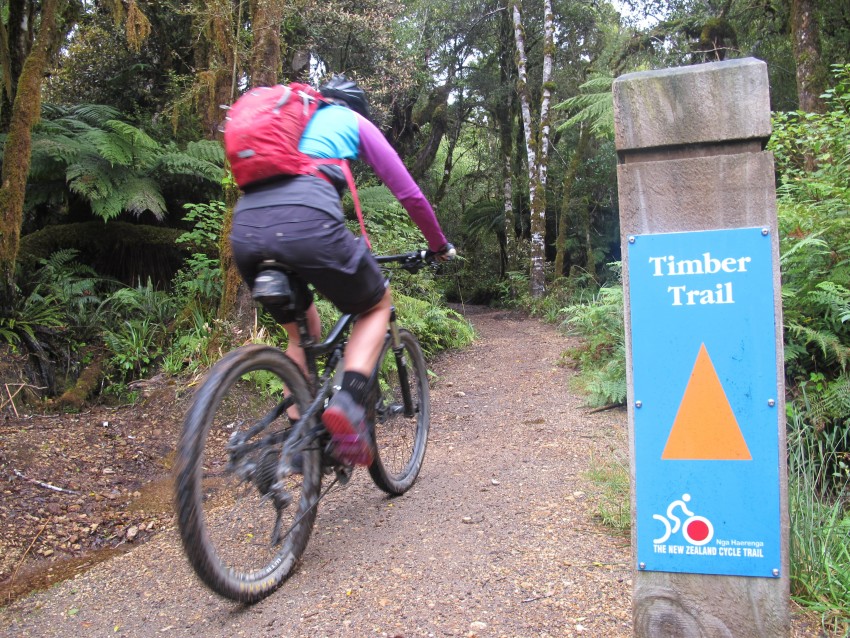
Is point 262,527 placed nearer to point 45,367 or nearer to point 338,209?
point 338,209

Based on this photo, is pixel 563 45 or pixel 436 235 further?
pixel 563 45

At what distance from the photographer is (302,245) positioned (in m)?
2.35

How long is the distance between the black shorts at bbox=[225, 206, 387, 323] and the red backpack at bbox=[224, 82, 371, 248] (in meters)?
0.15

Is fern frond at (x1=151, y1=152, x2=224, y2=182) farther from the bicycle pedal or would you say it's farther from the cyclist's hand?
the bicycle pedal

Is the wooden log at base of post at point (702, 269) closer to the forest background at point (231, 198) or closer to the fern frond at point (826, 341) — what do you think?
the forest background at point (231, 198)

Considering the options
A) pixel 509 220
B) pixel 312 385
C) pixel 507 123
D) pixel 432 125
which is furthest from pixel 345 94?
pixel 507 123

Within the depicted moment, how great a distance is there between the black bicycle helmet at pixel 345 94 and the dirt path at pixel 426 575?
2.02m

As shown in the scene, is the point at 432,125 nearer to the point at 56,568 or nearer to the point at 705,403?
the point at 56,568

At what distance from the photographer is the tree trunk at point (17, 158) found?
570cm

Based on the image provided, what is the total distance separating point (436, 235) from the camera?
9.88 feet

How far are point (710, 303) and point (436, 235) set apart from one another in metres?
1.45

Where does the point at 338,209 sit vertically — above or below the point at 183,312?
above

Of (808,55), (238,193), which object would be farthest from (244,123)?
(808,55)

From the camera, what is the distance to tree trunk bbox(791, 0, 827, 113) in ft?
27.8
